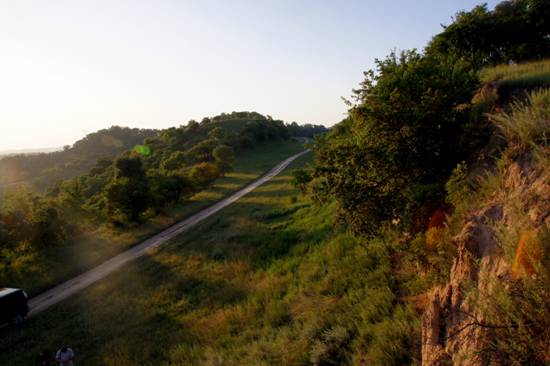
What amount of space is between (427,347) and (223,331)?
773cm

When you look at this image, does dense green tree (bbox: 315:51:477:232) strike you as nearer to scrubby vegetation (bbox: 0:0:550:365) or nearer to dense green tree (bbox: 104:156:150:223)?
scrubby vegetation (bbox: 0:0:550:365)

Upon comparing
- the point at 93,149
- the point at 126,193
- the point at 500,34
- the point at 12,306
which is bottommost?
the point at 12,306

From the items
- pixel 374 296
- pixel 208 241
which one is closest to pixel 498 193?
pixel 374 296

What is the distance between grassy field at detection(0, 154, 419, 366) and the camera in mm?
6926

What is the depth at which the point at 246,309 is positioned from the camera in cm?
1170

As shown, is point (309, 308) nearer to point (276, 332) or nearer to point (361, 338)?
point (276, 332)

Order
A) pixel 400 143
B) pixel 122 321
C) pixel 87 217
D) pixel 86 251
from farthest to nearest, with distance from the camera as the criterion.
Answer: pixel 87 217, pixel 86 251, pixel 122 321, pixel 400 143

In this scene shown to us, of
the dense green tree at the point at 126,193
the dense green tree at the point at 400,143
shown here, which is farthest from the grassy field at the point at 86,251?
the dense green tree at the point at 400,143

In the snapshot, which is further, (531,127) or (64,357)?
(64,357)

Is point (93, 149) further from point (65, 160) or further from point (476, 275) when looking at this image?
point (476, 275)

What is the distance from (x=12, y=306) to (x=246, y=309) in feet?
44.9

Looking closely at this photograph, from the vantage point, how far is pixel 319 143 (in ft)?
34.5

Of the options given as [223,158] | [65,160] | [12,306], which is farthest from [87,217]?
[65,160]

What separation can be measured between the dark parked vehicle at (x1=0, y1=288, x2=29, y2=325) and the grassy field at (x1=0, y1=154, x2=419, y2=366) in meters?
0.57
